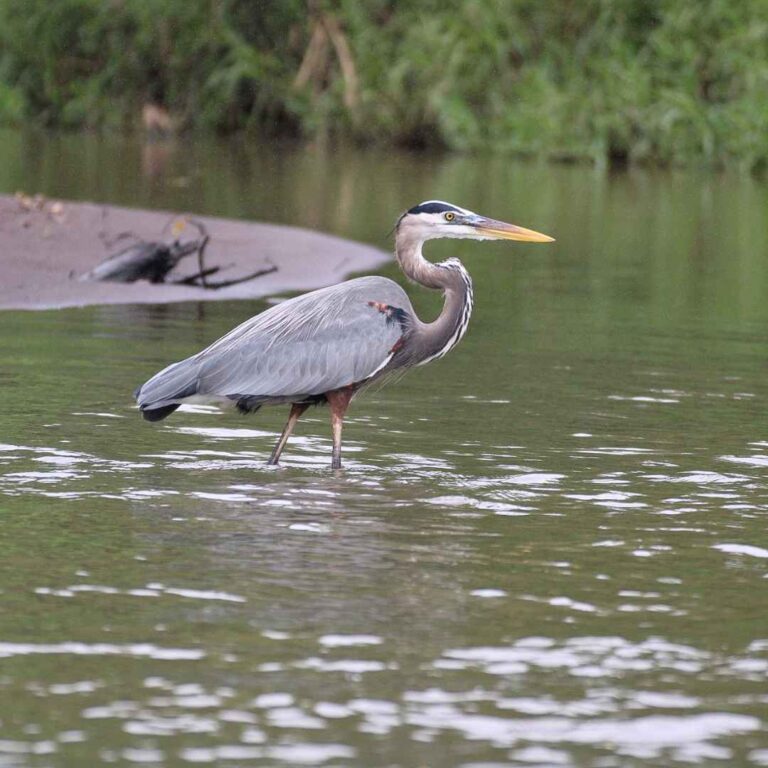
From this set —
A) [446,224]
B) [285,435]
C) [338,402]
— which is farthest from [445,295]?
[285,435]

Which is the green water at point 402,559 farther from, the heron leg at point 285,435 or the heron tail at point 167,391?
the heron tail at point 167,391

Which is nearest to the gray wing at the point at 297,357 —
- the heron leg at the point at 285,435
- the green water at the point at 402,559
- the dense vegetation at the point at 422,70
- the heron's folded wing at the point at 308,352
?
the heron's folded wing at the point at 308,352

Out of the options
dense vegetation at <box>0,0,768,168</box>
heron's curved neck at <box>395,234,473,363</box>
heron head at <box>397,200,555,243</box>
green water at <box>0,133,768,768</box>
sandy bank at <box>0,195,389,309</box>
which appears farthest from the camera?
dense vegetation at <box>0,0,768,168</box>

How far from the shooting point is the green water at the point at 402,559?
4.85 m

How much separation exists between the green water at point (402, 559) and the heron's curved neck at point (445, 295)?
19.1 inches

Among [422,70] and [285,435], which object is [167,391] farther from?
[422,70]

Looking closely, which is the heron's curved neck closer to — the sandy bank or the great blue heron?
the great blue heron

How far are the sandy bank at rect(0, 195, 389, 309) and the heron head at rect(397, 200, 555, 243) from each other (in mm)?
5359

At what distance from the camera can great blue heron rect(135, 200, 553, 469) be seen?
26.9 ft

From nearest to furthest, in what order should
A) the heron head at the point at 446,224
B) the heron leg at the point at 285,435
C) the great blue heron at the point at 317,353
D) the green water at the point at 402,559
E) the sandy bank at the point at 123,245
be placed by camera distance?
the green water at the point at 402,559, the great blue heron at the point at 317,353, the heron leg at the point at 285,435, the heron head at the point at 446,224, the sandy bank at the point at 123,245

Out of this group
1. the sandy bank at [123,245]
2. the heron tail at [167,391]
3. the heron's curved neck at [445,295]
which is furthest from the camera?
the sandy bank at [123,245]

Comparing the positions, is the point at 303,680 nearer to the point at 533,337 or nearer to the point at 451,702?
the point at 451,702

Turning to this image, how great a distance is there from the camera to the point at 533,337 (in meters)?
12.8

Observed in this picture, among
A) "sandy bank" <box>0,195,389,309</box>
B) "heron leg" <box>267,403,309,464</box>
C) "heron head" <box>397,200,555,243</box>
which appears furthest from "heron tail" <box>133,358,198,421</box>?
"sandy bank" <box>0,195,389,309</box>
